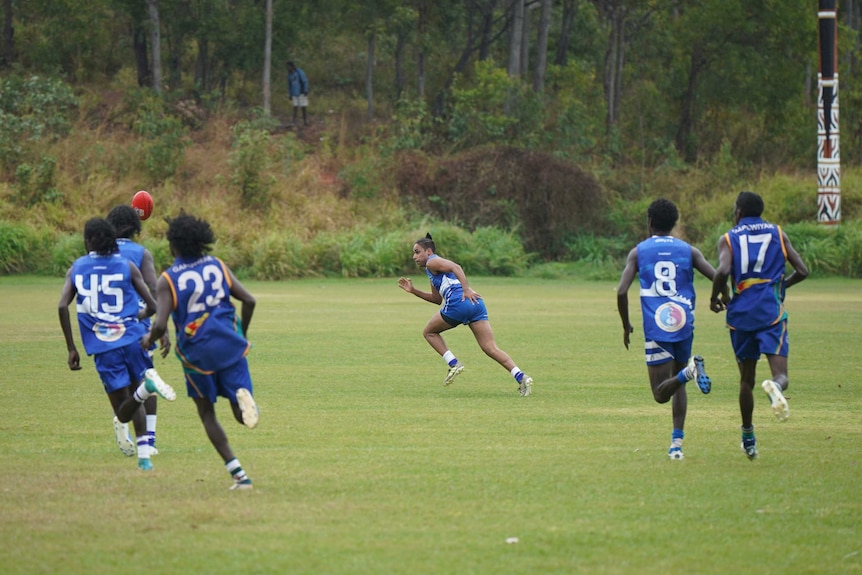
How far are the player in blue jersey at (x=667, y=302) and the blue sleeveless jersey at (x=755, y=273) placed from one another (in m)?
0.26

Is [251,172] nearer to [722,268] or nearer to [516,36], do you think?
[516,36]

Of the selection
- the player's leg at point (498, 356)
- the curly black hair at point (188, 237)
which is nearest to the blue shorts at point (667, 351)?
the curly black hair at point (188, 237)

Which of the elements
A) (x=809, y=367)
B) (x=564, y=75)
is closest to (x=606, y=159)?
(x=564, y=75)

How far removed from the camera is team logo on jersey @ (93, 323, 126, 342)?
969cm

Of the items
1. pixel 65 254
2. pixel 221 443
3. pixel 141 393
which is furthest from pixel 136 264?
pixel 65 254

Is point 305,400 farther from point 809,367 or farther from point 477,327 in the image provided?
point 809,367

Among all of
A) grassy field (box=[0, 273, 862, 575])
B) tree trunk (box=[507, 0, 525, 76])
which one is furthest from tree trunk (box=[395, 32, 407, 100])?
grassy field (box=[0, 273, 862, 575])

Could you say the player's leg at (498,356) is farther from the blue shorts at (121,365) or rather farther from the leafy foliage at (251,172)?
the leafy foliage at (251,172)

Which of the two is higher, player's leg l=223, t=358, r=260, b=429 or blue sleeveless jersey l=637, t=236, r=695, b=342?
blue sleeveless jersey l=637, t=236, r=695, b=342

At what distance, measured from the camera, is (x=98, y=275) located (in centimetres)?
971

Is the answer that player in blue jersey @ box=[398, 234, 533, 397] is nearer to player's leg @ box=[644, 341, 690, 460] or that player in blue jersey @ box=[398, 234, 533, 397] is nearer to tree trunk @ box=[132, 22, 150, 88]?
player's leg @ box=[644, 341, 690, 460]

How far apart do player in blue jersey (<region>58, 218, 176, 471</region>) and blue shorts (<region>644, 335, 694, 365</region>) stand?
13.4 ft

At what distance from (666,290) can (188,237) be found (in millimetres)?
3934

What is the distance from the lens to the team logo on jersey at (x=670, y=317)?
9.88 m
